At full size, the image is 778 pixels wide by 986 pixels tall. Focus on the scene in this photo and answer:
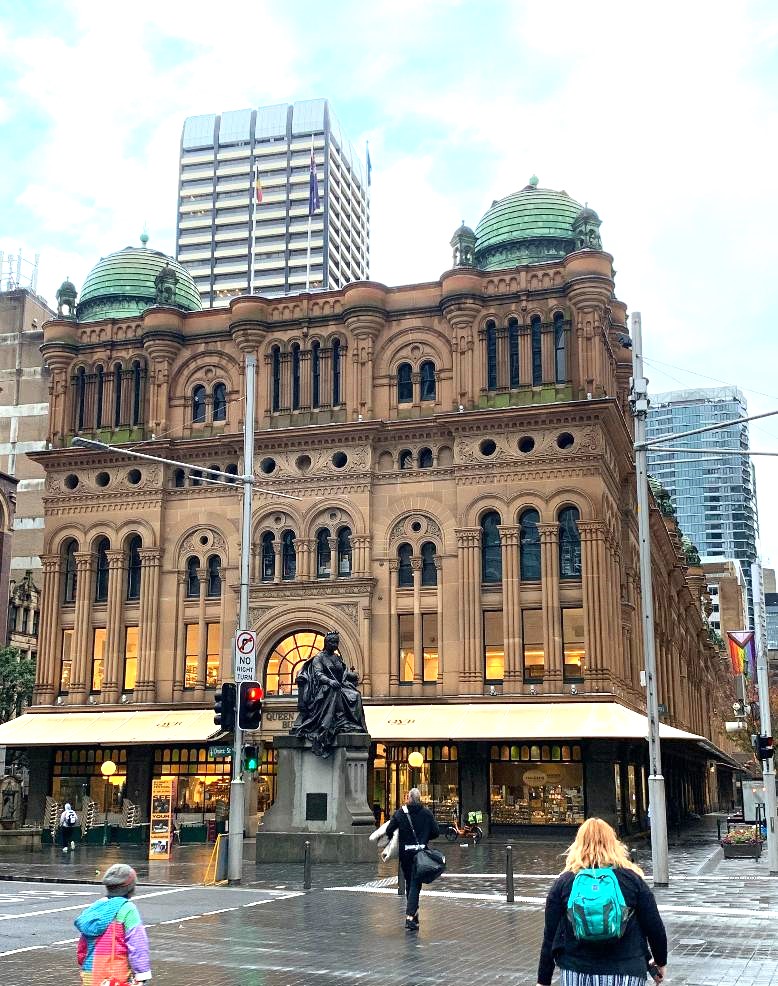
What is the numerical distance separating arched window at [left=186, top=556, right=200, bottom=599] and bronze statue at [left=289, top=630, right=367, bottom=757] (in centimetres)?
2161

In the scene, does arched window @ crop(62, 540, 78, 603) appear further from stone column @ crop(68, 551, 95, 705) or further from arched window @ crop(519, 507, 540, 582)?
arched window @ crop(519, 507, 540, 582)

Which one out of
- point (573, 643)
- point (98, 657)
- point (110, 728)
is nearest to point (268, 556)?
point (98, 657)

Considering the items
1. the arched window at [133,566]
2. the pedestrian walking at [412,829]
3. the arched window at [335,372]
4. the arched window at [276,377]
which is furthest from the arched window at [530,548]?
the pedestrian walking at [412,829]

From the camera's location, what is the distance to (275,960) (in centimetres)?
1518

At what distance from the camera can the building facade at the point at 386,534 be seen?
151ft

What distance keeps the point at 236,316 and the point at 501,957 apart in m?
41.6

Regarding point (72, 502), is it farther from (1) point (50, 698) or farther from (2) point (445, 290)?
(2) point (445, 290)

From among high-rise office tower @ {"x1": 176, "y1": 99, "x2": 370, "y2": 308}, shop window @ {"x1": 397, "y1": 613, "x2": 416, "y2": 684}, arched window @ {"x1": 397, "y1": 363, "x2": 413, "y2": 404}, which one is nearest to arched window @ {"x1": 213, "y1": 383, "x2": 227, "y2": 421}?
arched window @ {"x1": 397, "y1": 363, "x2": 413, "y2": 404}

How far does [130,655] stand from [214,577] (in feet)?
16.8

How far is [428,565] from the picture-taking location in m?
49.1

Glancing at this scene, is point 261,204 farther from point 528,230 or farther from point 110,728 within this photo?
point 110,728

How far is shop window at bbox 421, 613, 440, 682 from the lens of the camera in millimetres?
48031

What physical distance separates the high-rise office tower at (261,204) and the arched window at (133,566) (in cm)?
9925

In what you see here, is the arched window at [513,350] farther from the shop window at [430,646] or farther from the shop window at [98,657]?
the shop window at [98,657]
